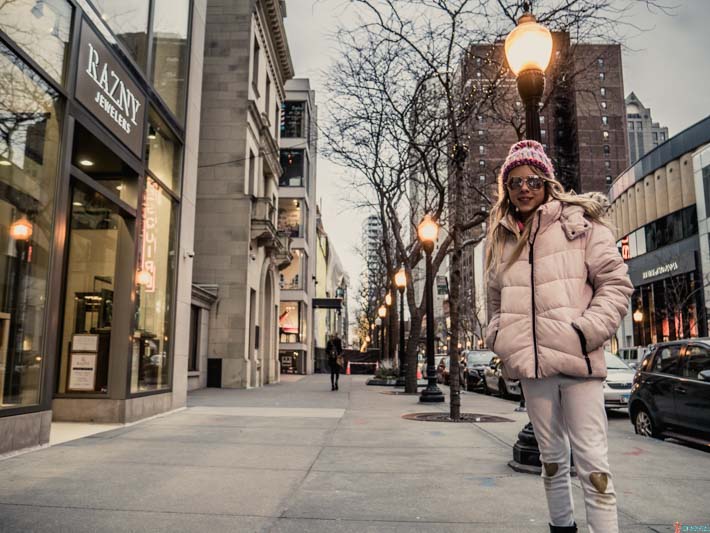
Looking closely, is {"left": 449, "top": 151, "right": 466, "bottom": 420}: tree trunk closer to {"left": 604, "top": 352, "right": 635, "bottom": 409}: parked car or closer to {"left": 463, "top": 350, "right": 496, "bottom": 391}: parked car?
{"left": 604, "top": 352, "right": 635, "bottom": 409}: parked car

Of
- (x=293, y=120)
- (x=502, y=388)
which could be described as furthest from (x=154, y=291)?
(x=293, y=120)

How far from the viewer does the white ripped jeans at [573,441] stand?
2.89 m

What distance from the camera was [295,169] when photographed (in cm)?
3931

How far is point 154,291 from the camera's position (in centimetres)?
→ 1101

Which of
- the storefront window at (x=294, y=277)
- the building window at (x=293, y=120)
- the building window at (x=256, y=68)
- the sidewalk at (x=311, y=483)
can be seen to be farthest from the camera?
the storefront window at (x=294, y=277)

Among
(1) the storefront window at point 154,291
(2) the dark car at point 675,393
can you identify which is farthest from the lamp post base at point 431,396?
(1) the storefront window at point 154,291

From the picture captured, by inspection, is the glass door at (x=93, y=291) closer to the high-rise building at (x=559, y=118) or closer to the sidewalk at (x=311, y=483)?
the sidewalk at (x=311, y=483)

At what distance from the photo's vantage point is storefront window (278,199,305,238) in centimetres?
3919

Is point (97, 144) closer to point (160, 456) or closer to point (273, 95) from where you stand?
point (160, 456)

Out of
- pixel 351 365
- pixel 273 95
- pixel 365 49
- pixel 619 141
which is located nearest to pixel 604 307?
pixel 365 49

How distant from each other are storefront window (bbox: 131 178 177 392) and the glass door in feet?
1.36

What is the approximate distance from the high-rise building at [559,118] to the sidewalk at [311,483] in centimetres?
424

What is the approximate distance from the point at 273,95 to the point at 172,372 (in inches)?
774

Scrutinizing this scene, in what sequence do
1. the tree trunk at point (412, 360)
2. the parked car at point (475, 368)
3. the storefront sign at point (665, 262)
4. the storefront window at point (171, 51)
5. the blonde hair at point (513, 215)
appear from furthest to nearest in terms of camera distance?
the storefront sign at point (665, 262)
the parked car at point (475, 368)
the tree trunk at point (412, 360)
the storefront window at point (171, 51)
the blonde hair at point (513, 215)
